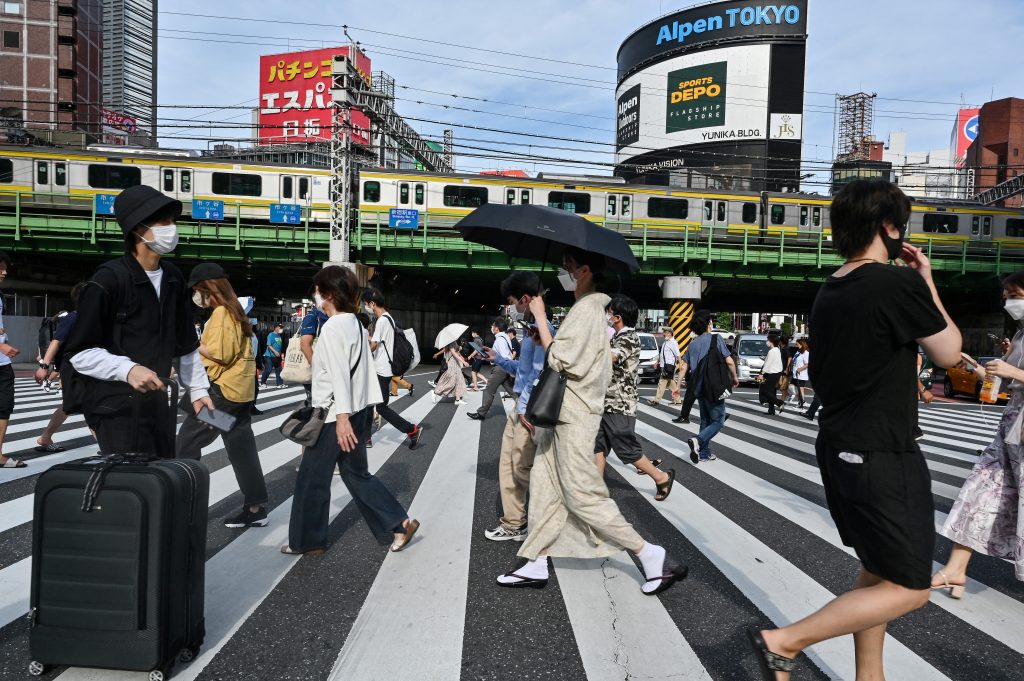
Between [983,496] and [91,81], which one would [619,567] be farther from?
[91,81]

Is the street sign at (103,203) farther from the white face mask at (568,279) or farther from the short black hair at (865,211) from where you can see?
the short black hair at (865,211)

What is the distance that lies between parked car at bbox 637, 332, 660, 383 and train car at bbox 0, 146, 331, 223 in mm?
11756

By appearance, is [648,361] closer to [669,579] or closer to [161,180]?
[669,579]

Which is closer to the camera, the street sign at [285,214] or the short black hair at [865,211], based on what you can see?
the short black hair at [865,211]

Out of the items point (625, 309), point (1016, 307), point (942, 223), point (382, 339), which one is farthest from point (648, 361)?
point (1016, 307)

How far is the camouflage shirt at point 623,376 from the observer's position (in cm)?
482

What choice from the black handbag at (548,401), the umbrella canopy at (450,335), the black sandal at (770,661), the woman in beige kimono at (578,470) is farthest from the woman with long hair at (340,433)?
the umbrella canopy at (450,335)

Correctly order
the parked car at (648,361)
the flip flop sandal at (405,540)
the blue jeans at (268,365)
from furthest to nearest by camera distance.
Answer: the parked car at (648,361), the blue jeans at (268,365), the flip flop sandal at (405,540)

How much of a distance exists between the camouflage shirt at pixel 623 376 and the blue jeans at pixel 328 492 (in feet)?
6.04

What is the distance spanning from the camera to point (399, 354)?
23.2 feet

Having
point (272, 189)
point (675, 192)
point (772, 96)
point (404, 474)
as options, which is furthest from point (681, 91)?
point (404, 474)

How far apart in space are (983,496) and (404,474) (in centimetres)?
453

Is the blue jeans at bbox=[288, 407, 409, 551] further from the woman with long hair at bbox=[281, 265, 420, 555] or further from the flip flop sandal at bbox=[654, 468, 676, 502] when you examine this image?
the flip flop sandal at bbox=[654, 468, 676, 502]

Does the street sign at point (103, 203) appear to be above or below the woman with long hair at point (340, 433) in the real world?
above
